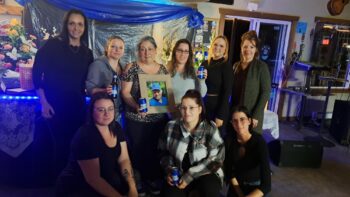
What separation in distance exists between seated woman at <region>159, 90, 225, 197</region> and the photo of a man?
22 cm

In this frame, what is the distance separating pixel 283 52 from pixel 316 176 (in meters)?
2.51

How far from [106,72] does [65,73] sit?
28 cm

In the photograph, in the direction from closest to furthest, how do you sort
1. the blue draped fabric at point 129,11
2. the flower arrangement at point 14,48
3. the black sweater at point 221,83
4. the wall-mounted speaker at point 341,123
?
the black sweater at point 221,83 → the flower arrangement at point 14,48 → the blue draped fabric at point 129,11 → the wall-mounted speaker at point 341,123

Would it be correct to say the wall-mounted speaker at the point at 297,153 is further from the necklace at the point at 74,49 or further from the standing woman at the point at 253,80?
the necklace at the point at 74,49

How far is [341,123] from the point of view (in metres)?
4.37

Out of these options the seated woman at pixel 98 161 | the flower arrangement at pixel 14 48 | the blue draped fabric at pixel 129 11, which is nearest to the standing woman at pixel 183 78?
the seated woman at pixel 98 161

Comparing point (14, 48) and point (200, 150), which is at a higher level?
point (14, 48)

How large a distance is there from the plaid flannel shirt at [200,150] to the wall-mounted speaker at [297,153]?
60.5 inches

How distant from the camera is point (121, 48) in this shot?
223 centimetres

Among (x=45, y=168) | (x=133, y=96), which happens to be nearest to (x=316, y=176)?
(x=133, y=96)

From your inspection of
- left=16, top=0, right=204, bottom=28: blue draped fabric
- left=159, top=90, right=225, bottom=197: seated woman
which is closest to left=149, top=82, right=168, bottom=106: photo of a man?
left=159, top=90, right=225, bottom=197: seated woman

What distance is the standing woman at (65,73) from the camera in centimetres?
208

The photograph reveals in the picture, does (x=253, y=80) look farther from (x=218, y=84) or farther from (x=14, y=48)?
(x=14, y=48)

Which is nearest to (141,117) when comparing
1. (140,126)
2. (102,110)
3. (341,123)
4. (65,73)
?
(140,126)
